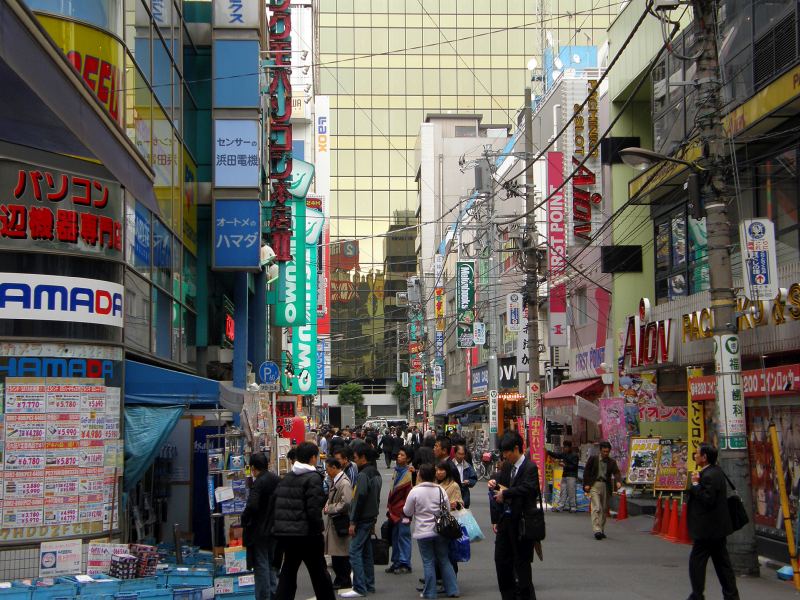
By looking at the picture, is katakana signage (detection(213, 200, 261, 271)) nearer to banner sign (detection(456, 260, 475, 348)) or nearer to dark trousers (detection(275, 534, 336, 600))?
dark trousers (detection(275, 534, 336, 600))

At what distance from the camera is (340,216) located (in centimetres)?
9944

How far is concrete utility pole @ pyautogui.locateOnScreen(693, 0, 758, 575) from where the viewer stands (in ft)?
42.6

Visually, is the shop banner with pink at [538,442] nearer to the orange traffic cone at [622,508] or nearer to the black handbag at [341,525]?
the orange traffic cone at [622,508]

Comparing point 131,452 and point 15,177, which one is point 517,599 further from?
point 15,177

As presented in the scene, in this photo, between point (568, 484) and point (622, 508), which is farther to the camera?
point (568, 484)

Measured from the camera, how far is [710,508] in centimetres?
1026

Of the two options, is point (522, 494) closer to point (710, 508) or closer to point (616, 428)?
point (710, 508)

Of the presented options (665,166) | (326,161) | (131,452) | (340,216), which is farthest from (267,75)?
(340,216)

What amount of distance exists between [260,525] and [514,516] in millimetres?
2700

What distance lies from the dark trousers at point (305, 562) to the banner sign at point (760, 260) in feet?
26.0

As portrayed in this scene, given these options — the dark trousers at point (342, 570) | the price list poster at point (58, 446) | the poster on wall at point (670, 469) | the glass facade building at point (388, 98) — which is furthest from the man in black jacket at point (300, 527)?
the glass facade building at point (388, 98)

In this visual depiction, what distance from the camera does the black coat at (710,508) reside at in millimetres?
10219

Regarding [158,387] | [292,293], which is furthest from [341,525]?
[292,293]

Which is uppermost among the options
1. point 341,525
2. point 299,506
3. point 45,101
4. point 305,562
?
point 45,101
